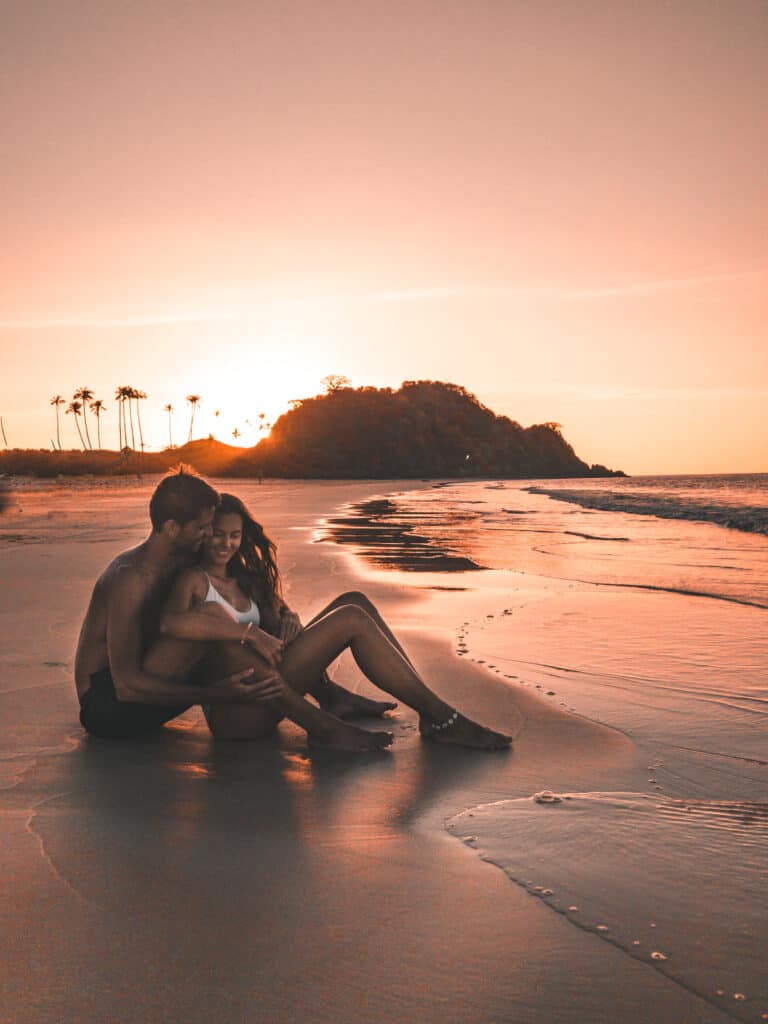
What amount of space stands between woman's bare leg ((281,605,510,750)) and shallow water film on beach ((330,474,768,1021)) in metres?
0.84

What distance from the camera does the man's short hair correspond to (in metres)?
3.90

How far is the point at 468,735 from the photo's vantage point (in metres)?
4.14

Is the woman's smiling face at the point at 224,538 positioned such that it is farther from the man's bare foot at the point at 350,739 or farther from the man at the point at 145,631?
the man's bare foot at the point at 350,739

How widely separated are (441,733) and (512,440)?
179 m

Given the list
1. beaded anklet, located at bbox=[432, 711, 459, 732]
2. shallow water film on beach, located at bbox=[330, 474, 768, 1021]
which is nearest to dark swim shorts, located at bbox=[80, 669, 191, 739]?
beaded anklet, located at bbox=[432, 711, 459, 732]

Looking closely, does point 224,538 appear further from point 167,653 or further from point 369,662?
point 369,662

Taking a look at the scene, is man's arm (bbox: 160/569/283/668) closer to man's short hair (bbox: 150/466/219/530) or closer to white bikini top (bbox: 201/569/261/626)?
white bikini top (bbox: 201/569/261/626)

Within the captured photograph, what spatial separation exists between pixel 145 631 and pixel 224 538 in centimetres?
58

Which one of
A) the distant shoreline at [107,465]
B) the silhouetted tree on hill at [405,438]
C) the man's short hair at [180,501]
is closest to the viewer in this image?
the man's short hair at [180,501]

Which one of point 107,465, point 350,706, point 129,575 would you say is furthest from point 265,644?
point 107,465

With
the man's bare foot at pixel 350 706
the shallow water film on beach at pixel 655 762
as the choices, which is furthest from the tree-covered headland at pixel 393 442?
the man's bare foot at pixel 350 706

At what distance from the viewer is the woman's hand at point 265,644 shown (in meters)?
4.02

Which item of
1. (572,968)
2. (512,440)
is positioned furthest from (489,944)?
(512,440)

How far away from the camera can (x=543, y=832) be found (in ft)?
9.98
